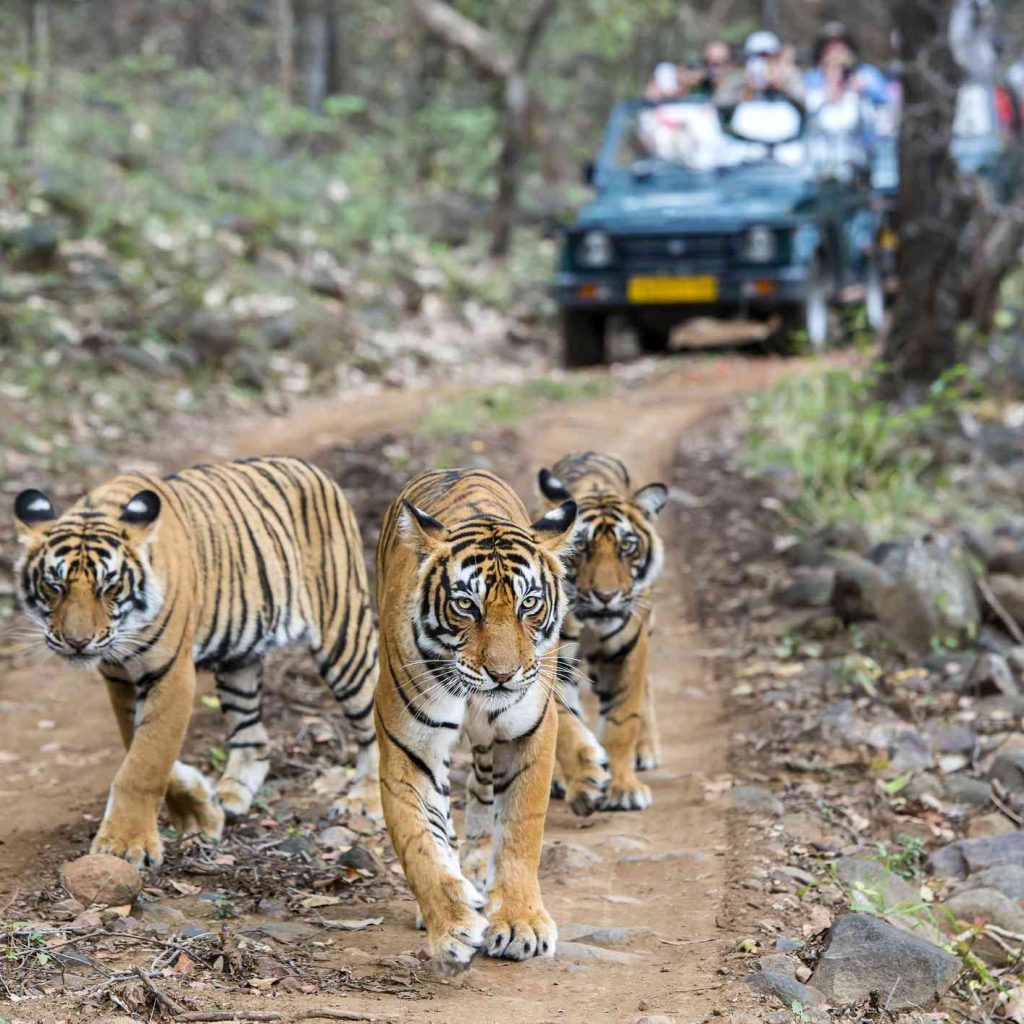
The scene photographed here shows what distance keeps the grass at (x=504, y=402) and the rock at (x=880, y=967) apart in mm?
6942

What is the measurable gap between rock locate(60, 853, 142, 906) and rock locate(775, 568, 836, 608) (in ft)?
13.9

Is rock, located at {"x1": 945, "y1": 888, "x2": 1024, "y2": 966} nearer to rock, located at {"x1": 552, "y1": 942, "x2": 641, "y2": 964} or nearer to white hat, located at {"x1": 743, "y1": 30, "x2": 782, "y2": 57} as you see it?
rock, located at {"x1": 552, "y1": 942, "x2": 641, "y2": 964}

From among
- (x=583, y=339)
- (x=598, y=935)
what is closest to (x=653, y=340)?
(x=583, y=339)

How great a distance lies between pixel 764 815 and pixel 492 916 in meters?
1.64

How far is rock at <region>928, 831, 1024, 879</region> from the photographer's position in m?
5.13

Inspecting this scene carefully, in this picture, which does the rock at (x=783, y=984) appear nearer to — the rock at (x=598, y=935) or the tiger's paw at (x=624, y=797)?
the rock at (x=598, y=935)

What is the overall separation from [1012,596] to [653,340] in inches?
384

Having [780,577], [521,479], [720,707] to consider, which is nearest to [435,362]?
[521,479]

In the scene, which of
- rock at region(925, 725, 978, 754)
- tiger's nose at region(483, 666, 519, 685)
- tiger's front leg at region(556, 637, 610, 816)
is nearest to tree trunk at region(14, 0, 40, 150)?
tiger's front leg at region(556, 637, 610, 816)

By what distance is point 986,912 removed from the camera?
4773 mm

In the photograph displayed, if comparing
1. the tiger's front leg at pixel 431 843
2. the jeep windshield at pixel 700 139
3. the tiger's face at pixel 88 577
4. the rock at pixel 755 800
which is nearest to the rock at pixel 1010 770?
the rock at pixel 755 800

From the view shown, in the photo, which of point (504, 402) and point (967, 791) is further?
point (504, 402)

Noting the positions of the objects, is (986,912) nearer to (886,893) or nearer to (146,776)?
(886,893)

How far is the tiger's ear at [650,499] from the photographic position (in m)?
5.61
